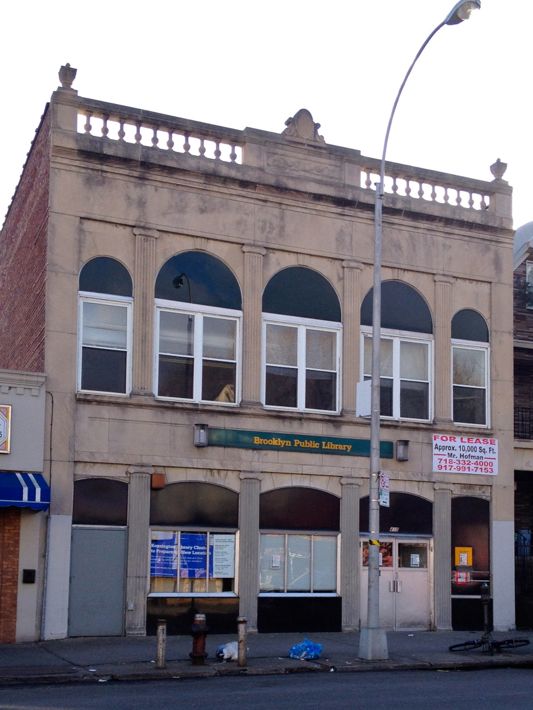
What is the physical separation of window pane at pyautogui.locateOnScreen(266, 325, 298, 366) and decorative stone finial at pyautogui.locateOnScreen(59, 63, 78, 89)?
6966 millimetres

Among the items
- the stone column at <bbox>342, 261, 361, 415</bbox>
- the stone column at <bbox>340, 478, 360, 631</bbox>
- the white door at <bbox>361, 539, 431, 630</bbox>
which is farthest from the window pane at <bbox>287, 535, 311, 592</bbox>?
the stone column at <bbox>342, 261, 361, 415</bbox>

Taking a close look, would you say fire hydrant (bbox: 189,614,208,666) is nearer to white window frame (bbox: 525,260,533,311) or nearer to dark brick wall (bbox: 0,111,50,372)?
dark brick wall (bbox: 0,111,50,372)

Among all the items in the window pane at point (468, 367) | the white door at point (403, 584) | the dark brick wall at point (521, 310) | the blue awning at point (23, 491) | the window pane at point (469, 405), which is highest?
the dark brick wall at point (521, 310)

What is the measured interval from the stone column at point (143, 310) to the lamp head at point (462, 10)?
26.2ft

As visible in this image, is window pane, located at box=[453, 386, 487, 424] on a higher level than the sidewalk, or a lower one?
higher

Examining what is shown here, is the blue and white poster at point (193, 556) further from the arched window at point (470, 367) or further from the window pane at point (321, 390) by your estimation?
the arched window at point (470, 367)

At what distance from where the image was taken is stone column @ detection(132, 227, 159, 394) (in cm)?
2364

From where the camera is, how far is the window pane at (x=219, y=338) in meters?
24.7

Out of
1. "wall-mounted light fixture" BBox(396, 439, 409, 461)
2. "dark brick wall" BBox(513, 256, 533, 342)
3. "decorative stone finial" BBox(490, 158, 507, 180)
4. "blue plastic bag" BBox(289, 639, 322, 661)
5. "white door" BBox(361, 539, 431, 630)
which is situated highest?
"decorative stone finial" BBox(490, 158, 507, 180)

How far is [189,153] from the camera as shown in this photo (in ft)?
81.7

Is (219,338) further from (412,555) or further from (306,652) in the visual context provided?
(306,652)

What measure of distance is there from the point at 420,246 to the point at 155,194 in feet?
23.0

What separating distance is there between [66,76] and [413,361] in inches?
415

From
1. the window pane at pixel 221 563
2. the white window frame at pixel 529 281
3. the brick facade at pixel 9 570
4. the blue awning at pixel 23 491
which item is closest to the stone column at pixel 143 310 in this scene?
the blue awning at pixel 23 491
